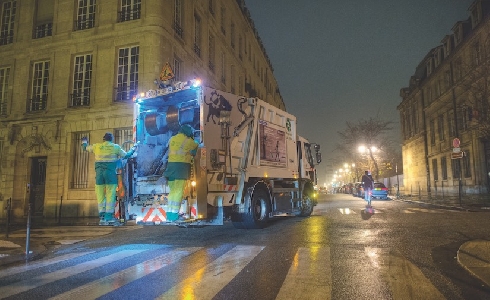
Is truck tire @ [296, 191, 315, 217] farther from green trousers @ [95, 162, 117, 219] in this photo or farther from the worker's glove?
green trousers @ [95, 162, 117, 219]

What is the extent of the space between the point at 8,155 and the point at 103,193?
12.1 meters

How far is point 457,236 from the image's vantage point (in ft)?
25.0

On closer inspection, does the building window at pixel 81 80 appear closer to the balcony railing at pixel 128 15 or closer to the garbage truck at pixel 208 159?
the balcony railing at pixel 128 15

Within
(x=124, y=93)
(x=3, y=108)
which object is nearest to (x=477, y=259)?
(x=124, y=93)

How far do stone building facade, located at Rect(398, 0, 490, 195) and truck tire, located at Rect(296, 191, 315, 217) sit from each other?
8426mm

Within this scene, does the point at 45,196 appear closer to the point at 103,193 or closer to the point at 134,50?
the point at 134,50

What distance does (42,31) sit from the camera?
57.0 feet

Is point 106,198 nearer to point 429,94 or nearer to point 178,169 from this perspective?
point 178,169

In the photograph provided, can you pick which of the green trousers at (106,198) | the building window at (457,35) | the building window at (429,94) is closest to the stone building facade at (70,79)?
Result: the green trousers at (106,198)

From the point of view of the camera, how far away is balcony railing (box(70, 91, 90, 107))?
16.1m

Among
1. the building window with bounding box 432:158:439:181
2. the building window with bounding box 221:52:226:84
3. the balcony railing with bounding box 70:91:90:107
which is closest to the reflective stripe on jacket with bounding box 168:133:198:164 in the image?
the balcony railing with bounding box 70:91:90:107

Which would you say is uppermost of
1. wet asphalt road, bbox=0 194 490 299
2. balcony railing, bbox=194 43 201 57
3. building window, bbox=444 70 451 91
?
building window, bbox=444 70 451 91

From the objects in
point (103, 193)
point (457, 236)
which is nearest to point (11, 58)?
point (103, 193)

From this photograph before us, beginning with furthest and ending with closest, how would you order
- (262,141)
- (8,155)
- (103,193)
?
(8,155)
(262,141)
(103,193)
